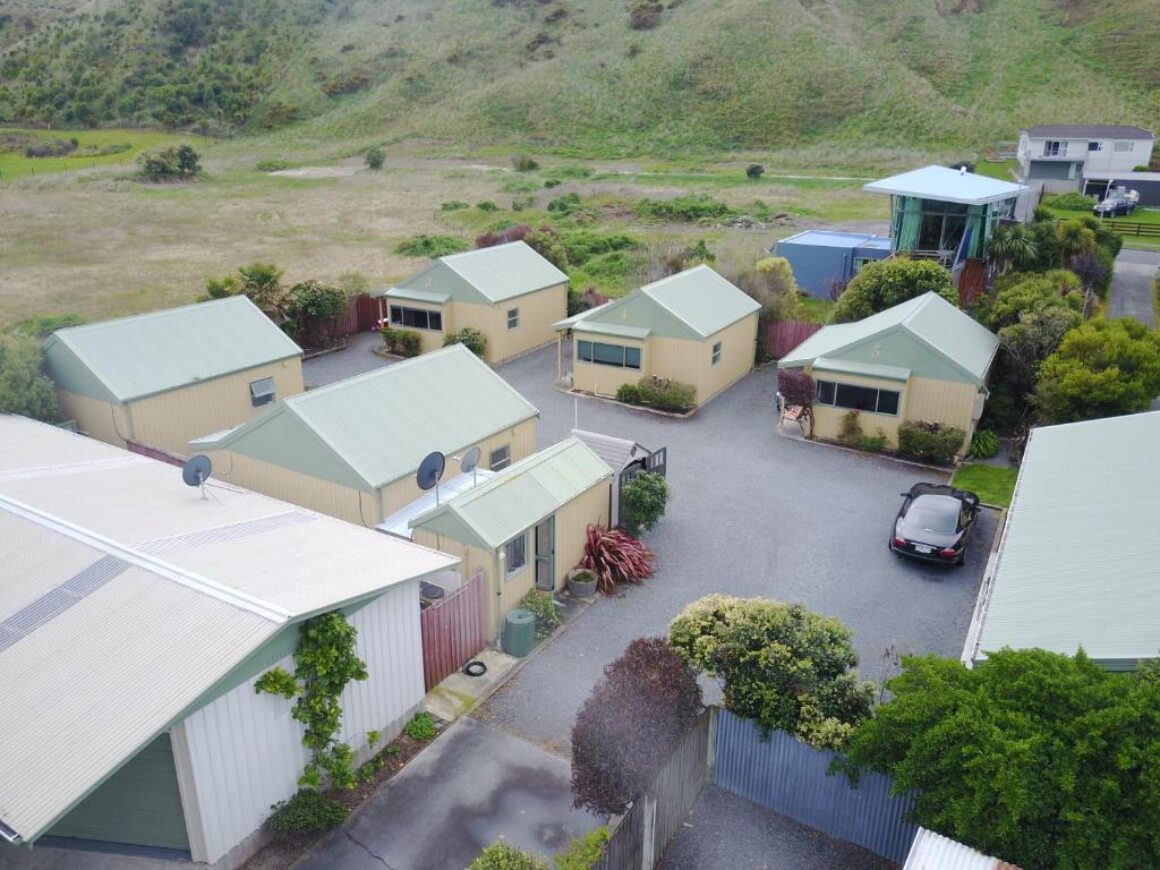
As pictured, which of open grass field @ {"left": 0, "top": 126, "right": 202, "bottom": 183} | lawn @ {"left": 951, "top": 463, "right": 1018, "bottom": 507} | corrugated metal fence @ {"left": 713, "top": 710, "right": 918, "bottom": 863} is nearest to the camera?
corrugated metal fence @ {"left": 713, "top": 710, "right": 918, "bottom": 863}

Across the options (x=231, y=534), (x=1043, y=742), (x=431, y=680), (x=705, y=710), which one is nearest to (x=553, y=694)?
(x=431, y=680)

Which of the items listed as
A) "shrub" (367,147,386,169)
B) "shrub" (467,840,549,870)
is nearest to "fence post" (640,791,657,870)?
"shrub" (467,840,549,870)

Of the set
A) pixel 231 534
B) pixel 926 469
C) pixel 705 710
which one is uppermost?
pixel 231 534

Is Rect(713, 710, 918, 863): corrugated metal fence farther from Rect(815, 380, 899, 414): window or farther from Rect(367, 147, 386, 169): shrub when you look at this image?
Rect(367, 147, 386, 169): shrub

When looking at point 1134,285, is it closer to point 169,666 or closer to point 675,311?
point 675,311

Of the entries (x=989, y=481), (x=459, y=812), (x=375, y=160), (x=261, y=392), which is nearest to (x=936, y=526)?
(x=989, y=481)

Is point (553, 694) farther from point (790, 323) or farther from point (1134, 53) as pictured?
point (1134, 53)
